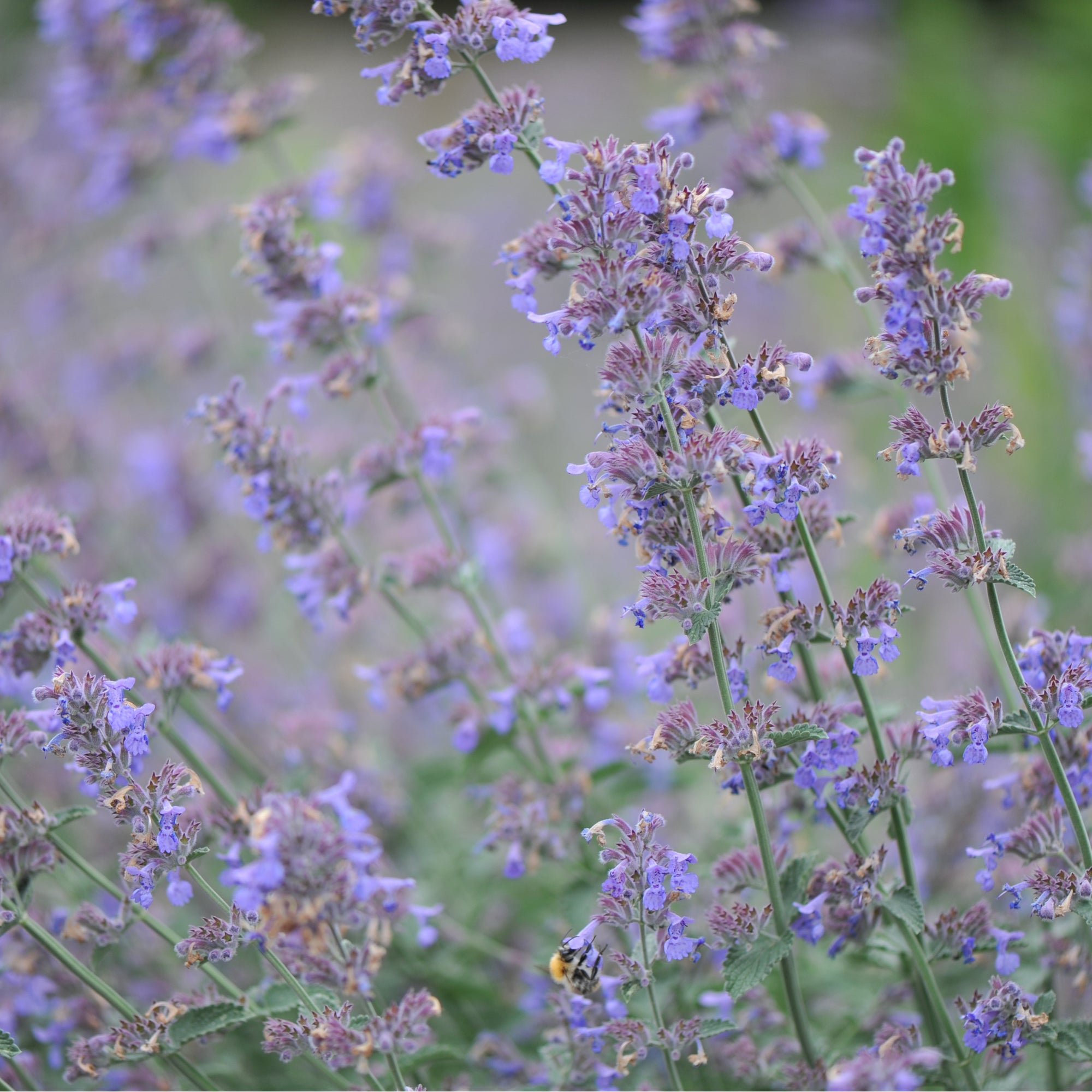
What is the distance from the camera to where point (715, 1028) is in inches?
78.0

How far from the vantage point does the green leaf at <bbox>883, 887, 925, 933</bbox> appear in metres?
1.94

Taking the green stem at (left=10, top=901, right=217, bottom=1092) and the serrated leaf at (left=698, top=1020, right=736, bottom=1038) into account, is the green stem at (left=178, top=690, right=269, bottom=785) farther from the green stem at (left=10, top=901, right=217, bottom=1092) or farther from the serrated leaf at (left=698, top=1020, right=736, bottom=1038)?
the serrated leaf at (left=698, top=1020, right=736, bottom=1038)

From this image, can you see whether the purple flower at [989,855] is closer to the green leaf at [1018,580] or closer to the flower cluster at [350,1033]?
the green leaf at [1018,580]

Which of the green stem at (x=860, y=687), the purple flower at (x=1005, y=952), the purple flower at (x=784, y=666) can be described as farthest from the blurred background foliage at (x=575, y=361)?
the purple flower at (x=784, y=666)

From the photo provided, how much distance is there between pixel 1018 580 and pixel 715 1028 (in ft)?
3.15

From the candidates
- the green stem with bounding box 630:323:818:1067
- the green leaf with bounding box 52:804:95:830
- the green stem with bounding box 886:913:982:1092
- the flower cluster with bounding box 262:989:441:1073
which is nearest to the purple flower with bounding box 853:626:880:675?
the green stem with bounding box 630:323:818:1067

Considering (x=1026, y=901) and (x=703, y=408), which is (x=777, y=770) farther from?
(x=1026, y=901)

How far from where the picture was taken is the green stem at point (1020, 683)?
1.85 meters

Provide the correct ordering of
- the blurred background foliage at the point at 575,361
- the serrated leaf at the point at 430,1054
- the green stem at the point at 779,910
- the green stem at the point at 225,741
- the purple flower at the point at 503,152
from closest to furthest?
the green stem at the point at 779,910 < the purple flower at the point at 503,152 < the serrated leaf at the point at 430,1054 < the green stem at the point at 225,741 < the blurred background foliage at the point at 575,361

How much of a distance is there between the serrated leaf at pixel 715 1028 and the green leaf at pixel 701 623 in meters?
0.71

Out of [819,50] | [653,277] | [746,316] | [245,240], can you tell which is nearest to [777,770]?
[653,277]

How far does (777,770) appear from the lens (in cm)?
210

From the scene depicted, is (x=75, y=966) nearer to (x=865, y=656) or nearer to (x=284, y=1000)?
(x=284, y=1000)

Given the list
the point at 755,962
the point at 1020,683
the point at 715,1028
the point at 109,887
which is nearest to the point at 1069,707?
the point at 1020,683
